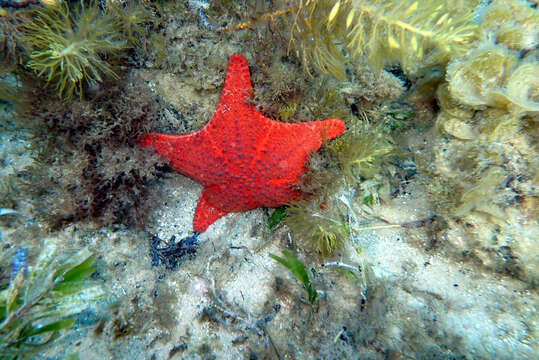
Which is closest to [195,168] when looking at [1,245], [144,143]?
[144,143]

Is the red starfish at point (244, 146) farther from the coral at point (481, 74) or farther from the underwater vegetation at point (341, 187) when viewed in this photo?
the coral at point (481, 74)

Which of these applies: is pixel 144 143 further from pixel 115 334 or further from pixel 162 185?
pixel 115 334

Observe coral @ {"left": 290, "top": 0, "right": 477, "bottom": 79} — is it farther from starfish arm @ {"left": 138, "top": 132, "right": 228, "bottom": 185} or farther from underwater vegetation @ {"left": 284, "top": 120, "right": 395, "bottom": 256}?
starfish arm @ {"left": 138, "top": 132, "right": 228, "bottom": 185}

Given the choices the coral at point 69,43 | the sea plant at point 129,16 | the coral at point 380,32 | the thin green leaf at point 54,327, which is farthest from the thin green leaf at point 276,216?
the sea plant at point 129,16

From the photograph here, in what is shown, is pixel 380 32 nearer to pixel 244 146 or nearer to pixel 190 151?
pixel 244 146

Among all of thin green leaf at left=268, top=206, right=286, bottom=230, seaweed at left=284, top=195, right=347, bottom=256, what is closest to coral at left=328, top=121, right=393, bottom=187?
seaweed at left=284, top=195, right=347, bottom=256
